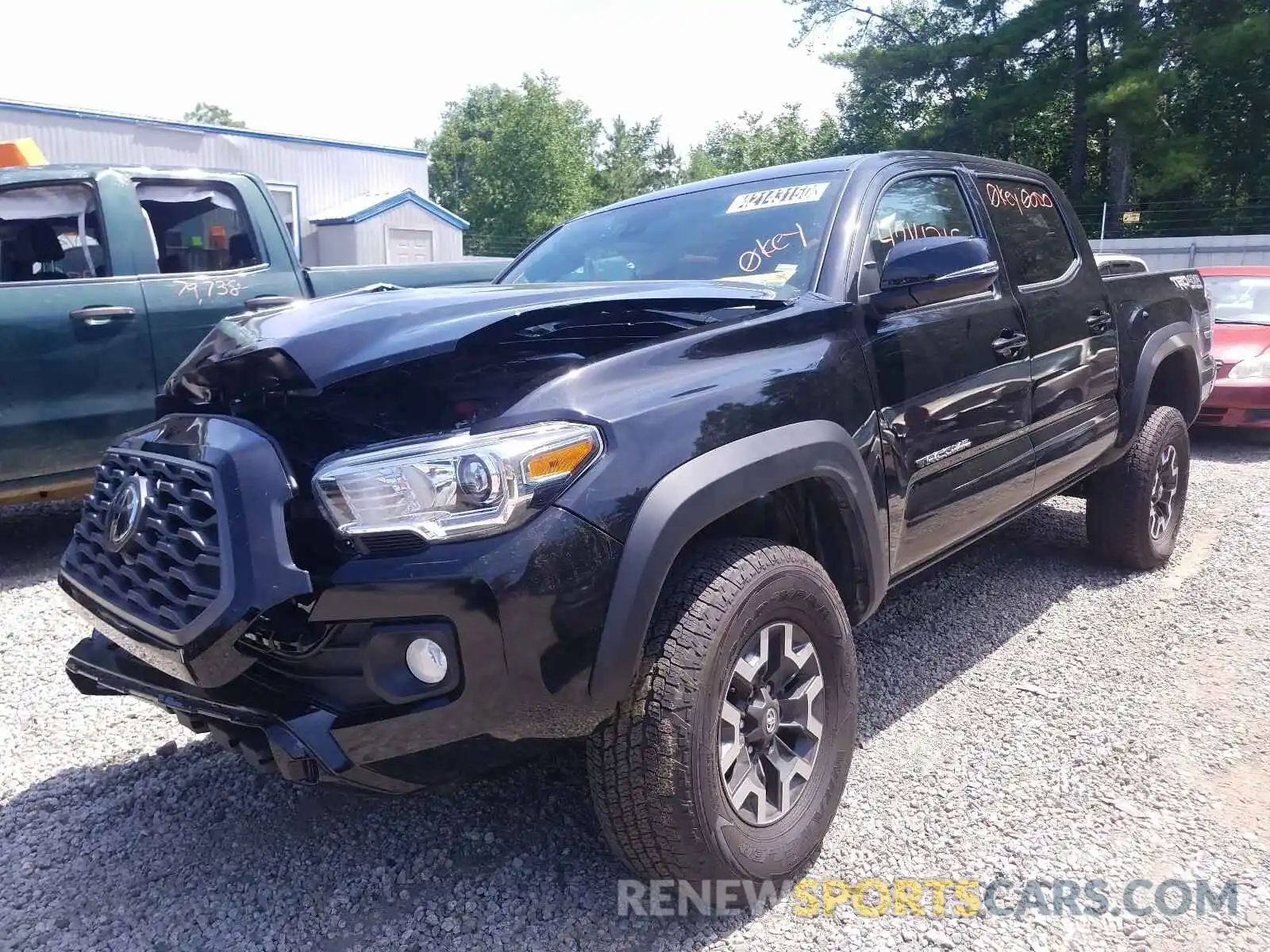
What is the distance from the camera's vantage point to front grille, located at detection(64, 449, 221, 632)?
190 centimetres

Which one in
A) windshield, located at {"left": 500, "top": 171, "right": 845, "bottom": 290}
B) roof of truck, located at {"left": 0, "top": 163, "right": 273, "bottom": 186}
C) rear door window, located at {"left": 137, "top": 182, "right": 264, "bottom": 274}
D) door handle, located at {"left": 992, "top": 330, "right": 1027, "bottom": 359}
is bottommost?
door handle, located at {"left": 992, "top": 330, "right": 1027, "bottom": 359}

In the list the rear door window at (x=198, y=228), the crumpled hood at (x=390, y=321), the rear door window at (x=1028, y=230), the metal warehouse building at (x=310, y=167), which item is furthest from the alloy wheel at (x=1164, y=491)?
the metal warehouse building at (x=310, y=167)

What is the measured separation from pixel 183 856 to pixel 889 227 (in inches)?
111

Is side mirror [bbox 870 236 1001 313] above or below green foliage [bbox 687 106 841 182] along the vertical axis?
below

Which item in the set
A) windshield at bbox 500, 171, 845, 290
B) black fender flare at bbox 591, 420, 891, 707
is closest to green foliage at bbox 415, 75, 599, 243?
windshield at bbox 500, 171, 845, 290

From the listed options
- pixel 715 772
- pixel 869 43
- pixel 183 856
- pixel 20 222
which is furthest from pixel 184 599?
Answer: pixel 869 43

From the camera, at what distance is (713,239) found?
317cm

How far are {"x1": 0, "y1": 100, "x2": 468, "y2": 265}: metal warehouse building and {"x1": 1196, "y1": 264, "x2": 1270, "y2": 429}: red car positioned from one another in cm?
1179

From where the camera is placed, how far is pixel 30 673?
140 inches

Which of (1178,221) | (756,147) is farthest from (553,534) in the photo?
(756,147)

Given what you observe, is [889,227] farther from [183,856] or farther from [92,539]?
[183,856]

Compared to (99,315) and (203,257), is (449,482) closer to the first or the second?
(99,315)

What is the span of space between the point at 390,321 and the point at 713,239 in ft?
4.70

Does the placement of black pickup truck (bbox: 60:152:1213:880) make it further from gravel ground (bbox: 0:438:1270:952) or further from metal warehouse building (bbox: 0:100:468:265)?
metal warehouse building (bbox: 0:100:468:265)
